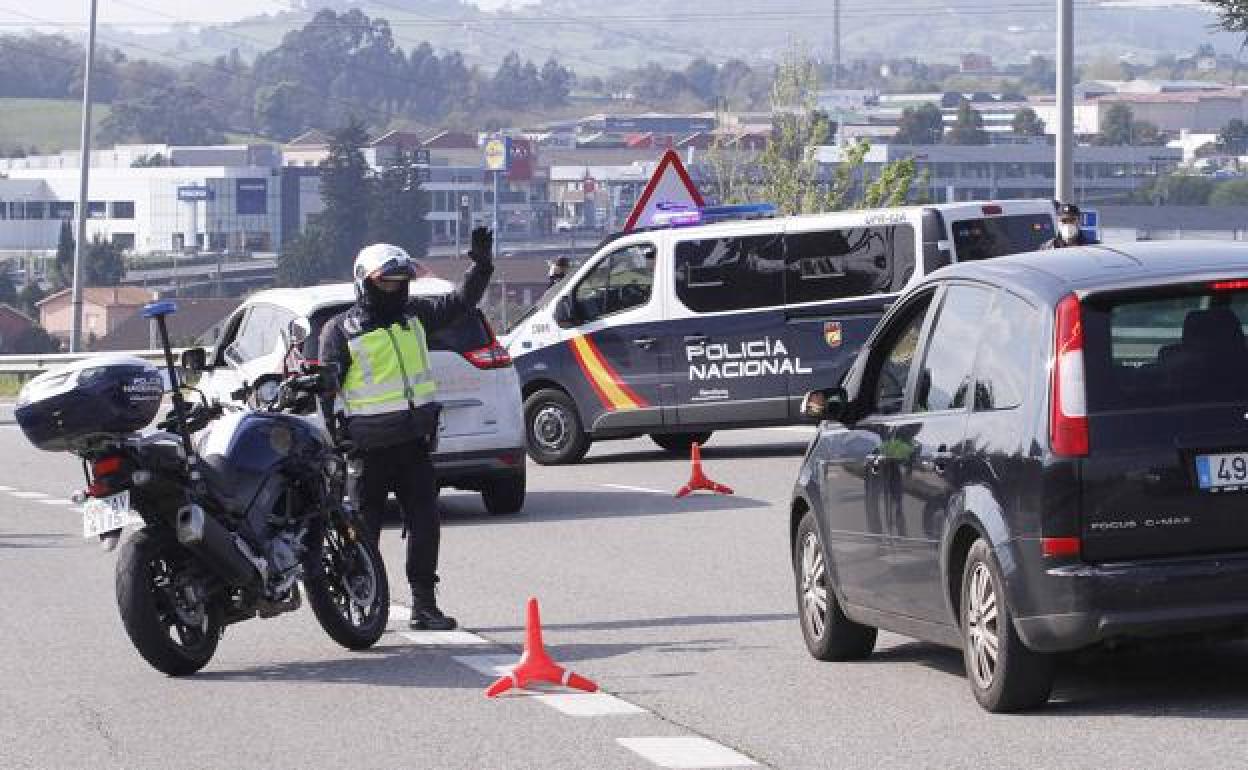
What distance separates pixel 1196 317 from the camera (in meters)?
9.41

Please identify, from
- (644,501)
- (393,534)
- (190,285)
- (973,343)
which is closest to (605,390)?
(644,501)

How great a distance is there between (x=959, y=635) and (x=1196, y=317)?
1.41 meters

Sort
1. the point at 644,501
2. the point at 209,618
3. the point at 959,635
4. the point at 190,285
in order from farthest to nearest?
1. the point at 190,285
2. the point at 644,501
3. the point at 209,618
4. the point at 959,635

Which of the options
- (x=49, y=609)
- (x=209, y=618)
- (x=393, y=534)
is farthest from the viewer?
(x=393, y=534)

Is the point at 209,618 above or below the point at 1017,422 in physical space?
below

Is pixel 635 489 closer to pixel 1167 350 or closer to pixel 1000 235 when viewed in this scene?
pixel 1000 235

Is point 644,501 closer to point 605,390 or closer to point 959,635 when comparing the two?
point 605,390

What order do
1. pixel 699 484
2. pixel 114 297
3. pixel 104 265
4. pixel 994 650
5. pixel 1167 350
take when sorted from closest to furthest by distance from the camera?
1. pixel 1167 350
2. pixel 994 650
3. pixel 699 484
4. pixel 114 297
5. pixel 104 265

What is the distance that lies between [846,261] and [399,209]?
163m

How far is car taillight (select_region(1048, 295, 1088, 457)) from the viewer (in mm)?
9117

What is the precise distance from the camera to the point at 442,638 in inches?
495

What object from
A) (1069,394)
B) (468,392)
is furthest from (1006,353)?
(468,392)

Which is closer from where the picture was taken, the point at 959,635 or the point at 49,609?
the point at 959,635

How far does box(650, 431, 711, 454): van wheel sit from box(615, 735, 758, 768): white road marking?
52.2 ft
